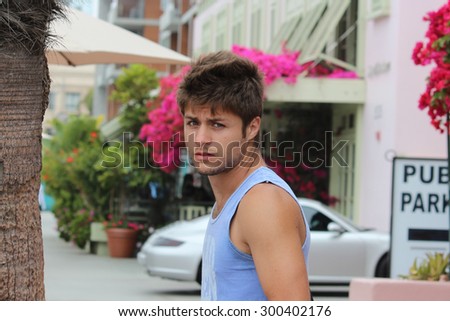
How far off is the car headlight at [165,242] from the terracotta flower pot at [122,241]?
6.61 metres

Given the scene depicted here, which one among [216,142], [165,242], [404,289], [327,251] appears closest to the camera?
[216,142]

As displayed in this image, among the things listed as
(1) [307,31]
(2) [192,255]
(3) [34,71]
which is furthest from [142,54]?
(1) [307,31]

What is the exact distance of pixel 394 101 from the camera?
59.4 feet

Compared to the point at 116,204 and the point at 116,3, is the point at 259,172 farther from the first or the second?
the point at 116,3

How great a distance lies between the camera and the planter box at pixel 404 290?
8.52m

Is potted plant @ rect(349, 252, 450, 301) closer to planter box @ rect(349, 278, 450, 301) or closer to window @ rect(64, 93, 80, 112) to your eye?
planter box @ rect(349, 278, 450, 301)

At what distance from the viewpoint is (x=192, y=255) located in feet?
51.7

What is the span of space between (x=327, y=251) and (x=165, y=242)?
239cm

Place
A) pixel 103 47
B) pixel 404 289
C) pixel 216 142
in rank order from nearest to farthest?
pixel 216 142, pixel 404 289, pixel 103 47

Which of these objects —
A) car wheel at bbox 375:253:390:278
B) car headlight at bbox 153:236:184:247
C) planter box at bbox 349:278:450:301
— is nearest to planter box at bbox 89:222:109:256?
car headlight at bbox 153:236:184:247

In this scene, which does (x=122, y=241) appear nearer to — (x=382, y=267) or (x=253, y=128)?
(x=382, y=267)

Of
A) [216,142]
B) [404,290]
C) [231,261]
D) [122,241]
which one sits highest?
[216,142]

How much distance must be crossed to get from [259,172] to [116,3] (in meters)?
49.6

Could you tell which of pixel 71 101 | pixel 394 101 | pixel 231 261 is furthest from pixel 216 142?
pixel 71 101
